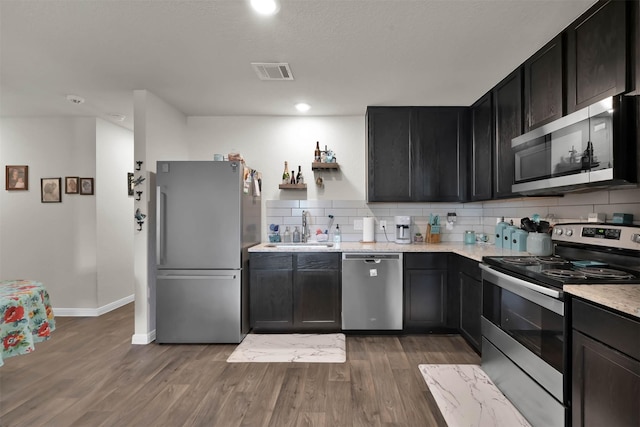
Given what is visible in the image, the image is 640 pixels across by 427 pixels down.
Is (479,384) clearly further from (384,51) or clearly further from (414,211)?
(384,51)

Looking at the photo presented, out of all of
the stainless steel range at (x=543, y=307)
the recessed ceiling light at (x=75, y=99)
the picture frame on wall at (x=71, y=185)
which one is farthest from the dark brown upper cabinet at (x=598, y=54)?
the picture frame on wall at (x=71, y=185)

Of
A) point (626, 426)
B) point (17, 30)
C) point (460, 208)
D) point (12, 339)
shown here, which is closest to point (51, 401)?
point (12, 339)

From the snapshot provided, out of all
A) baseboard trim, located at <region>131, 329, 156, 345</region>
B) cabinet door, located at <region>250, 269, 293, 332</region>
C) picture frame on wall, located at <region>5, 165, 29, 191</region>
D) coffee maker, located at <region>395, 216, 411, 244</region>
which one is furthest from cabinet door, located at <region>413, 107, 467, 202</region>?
picture frame on wall, located at <region>5, 165, 29, 191</region>

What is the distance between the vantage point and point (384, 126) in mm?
3484

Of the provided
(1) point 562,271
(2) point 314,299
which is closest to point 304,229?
(2) point 314,299

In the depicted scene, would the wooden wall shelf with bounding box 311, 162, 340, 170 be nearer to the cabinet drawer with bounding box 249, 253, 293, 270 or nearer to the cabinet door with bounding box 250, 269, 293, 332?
the cabinet drawer with bounding box 249, 253, 293, 270

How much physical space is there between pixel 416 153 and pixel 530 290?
2.03m

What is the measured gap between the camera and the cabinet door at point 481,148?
2998 mm

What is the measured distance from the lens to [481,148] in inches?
125

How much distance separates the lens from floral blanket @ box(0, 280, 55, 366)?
6.38 ft

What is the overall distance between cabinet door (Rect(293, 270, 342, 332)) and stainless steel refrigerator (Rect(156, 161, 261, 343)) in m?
0.58

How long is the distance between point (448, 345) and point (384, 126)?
2268mm

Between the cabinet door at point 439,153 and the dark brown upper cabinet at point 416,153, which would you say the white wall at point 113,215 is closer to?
the dark brown upper cabinet at point 416,153

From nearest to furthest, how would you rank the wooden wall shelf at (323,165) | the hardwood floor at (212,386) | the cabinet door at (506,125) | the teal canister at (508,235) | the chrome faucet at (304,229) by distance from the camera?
the hardwood floor at (212,386) → the cabinet door at (506,125) → the teal canister at (508,235) → the wooden wall shelf at (323,165) → the chrome faucet at (304,229)
